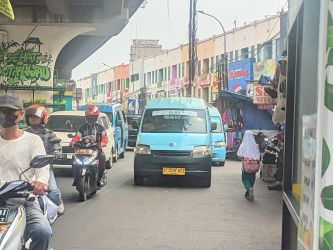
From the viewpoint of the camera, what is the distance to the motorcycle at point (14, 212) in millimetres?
3570

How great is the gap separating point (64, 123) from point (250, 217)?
815 cm

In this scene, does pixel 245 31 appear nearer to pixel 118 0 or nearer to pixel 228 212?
pixel 118 0

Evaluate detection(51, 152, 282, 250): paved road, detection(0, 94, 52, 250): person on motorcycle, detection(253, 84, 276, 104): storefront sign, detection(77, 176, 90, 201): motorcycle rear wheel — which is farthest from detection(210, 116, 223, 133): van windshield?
detection(0, 94, 52, 250): person on motorcycle

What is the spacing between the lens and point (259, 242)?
24.4 ft

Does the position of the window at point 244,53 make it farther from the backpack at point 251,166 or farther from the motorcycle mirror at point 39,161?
the motorcycle mirror at point 39,161

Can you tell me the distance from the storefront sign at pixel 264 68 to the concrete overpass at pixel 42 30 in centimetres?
1408

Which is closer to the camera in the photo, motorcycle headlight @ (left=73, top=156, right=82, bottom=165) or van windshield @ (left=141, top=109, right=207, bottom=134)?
motorcycle headlight @ (left=73, top=156, right=82, bottom=165)

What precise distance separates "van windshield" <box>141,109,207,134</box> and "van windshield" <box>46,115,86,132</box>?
280 cm

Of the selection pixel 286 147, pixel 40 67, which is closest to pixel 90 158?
pixel 286 147

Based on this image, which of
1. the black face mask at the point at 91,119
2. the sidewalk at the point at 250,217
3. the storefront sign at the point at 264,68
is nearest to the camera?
the sidewalk at the point at 250,217

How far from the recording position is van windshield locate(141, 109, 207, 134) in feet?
44.7

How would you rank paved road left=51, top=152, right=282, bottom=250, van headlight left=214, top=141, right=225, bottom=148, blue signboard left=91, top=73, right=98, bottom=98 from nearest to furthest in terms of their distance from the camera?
paved road left=51, top=152, right=282, bottom=250 < van headlight left=214, top=141, right=225, bottom=148 < blue signboard left=91, top=73, right=98, bottom=98

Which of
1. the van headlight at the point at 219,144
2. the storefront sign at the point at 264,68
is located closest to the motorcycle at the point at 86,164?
the van headlight at the point at 219,144

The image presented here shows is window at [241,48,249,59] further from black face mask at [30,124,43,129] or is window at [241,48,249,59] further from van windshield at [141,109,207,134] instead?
black face mask at [30,124,43,129]
